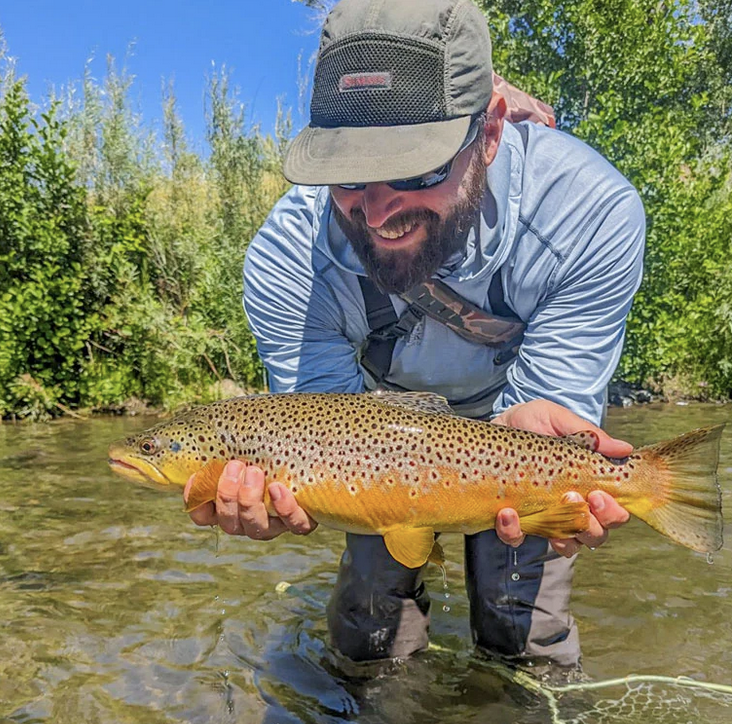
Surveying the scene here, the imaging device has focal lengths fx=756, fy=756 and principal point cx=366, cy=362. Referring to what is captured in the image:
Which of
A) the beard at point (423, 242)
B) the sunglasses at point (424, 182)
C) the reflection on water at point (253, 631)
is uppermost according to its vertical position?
the sunglasses at point (424, 182)

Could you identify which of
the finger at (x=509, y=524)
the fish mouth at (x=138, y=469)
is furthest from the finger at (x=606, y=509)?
the fish mouth at (x=138, y=469)

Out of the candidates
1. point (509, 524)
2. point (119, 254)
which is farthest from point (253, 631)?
point (119, 254)

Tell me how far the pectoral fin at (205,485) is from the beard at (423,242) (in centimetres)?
87

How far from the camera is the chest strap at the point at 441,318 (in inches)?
111

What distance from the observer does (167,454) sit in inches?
103

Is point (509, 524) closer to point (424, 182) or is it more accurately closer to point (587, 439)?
point (587, 439)

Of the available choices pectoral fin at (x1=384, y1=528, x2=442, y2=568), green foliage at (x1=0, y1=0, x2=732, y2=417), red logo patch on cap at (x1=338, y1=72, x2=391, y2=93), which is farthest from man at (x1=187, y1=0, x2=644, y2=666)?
green foliage at (x1=0, y1=0, x2=732, y2=417)

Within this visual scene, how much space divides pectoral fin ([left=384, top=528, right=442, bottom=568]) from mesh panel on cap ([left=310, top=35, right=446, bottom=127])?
131cm

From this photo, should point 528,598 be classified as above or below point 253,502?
below

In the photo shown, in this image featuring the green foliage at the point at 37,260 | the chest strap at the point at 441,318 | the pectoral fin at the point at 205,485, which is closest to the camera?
the pectoral fin at the point at 205,485

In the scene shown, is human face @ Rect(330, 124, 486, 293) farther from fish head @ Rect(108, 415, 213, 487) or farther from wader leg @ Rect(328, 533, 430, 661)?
wader leg @ Rect(328, 533, 430, 661)

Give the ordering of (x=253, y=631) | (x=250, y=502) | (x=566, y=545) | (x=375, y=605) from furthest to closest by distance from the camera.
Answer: (x=253, y=631), (x=375, y=605), (x=566, y=545), (x=250, y=502)

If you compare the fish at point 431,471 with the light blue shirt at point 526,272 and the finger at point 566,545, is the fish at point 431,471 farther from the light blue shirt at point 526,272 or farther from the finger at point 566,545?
the light blue shirt at point 526,272

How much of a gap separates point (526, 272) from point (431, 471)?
858 millimetres
